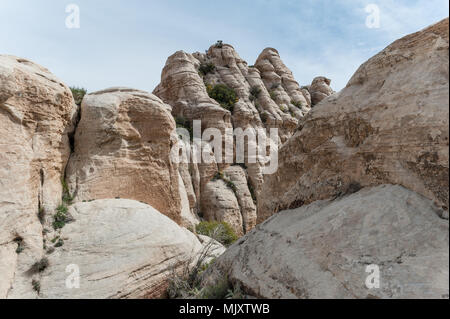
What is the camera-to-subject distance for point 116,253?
5676 mm

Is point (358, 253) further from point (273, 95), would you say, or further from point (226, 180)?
point (273, 95)

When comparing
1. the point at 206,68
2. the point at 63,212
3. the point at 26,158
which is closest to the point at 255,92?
the point at 206,68

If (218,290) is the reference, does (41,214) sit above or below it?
above

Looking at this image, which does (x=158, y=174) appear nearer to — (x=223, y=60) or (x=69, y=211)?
(x=69, y=211)

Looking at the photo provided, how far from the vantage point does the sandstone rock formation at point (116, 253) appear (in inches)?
202

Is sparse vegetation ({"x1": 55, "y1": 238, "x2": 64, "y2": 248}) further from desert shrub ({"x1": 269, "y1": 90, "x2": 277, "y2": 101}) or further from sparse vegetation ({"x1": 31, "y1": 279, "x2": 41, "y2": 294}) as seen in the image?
desert shrub ({"x1": 269, "y1": 90, "x2": 277, "y2": 101})

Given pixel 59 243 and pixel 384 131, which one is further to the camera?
pixel 59 243

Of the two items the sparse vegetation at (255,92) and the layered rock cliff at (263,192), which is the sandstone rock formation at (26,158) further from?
the sparse vegetation at (255,92)

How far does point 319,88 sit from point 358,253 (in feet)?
119

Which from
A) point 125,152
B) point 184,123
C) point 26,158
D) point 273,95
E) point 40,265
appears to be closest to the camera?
point 40,265

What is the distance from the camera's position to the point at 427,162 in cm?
322

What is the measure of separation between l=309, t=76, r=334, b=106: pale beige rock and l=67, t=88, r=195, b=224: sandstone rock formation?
97.9 ft

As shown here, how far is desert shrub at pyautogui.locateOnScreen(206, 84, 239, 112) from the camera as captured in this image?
77.2ft

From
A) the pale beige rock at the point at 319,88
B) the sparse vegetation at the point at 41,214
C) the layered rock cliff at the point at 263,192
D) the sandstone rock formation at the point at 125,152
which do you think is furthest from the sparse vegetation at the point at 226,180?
the pale beige rock at the point at 319,88
